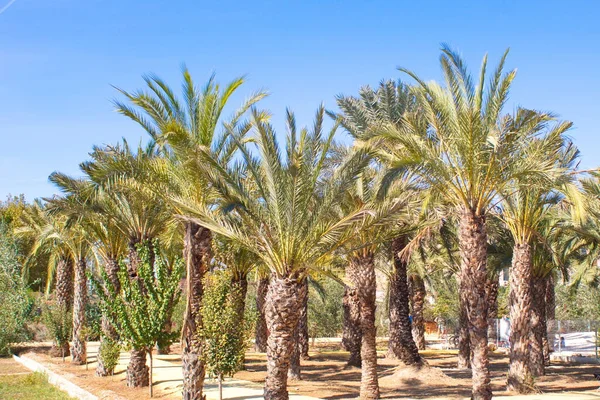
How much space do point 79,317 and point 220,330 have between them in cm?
1404

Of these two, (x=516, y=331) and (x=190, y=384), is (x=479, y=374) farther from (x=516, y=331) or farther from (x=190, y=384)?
(x=190, y=384)

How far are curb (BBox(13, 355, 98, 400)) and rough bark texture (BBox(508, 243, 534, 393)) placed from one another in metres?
12.1

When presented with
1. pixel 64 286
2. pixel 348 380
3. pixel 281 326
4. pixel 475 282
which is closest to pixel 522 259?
pixel 475 282

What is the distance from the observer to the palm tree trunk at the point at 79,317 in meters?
26.8

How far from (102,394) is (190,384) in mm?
4128

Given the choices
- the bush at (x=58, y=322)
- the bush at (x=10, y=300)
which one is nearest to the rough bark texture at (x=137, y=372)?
the bush at (x=58, y=322)

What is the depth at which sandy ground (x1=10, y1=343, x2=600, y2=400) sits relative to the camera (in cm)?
1864

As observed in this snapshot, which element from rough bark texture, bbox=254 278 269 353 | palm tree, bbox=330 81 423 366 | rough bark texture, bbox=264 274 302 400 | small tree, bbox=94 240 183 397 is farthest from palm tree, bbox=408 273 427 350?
rough bark texture, bbox=264 274 302 400

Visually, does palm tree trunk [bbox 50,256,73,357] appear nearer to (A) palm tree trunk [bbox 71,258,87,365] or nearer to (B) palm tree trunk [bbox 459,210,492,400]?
(A) palm tree trunk [bbox 71,258,87,365]

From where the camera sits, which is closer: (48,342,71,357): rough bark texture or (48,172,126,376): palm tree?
(48,172,126,376): palm tree

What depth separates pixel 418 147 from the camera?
14.5 m

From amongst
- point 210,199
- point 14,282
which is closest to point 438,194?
point 210,199

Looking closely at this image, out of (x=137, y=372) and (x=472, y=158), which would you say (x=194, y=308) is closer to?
(x=137, y=372)

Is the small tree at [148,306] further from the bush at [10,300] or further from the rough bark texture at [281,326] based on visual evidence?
the bush at [10,300]
